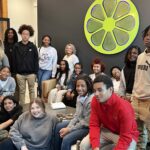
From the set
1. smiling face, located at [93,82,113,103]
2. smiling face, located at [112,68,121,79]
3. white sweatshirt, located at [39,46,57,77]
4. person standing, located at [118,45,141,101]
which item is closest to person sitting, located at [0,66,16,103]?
white sweatshirt, located at [39,46,57,77]

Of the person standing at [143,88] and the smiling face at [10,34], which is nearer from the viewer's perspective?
the person standing at [143,88]

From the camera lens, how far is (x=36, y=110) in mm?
2664

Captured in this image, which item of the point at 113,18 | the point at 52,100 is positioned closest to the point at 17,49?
the point at 52,100

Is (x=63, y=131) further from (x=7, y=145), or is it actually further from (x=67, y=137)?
(x=7, y=145)

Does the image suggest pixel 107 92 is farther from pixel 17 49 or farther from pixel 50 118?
pixel 17 49

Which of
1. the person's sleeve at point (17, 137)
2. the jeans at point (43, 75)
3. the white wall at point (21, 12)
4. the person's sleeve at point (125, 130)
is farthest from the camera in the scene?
the white wall at point (21, 12)

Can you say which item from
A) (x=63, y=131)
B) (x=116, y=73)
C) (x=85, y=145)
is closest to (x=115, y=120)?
(x=85, y=145)

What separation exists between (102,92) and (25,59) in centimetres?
229

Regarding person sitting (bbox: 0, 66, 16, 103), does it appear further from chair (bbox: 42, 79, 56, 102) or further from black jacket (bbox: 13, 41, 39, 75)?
chair (bbox: 42, 79, 56, 102)

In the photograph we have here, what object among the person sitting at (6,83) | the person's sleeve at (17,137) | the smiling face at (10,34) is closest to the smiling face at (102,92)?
the person's sleeve at (17,137)

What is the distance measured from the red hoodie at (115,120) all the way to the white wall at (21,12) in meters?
5.43

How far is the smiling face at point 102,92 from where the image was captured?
2.23m

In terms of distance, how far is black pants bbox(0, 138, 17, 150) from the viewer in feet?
8.31

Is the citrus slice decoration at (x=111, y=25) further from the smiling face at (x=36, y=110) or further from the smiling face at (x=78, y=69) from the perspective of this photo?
the smiling face at (x=36, y=110)
